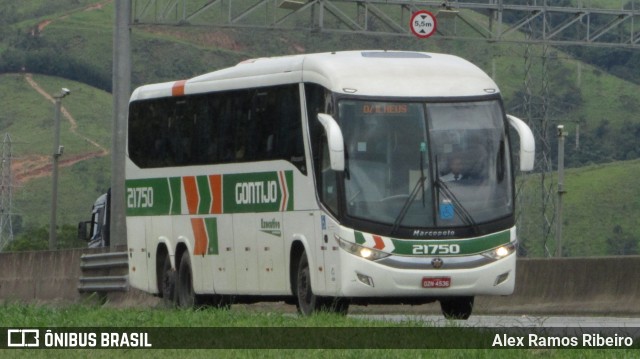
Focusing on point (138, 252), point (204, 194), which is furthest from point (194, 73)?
point (204, 194)

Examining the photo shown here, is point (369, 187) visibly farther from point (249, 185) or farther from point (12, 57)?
point (12, 57)

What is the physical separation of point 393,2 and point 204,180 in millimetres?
21310

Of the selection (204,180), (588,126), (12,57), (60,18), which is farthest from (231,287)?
(60,18)

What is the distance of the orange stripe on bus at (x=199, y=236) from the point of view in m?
22.9

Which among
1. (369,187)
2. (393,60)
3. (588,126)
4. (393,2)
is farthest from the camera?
(588,126)

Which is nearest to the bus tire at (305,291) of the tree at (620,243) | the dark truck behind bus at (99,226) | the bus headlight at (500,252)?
the bus headlight at (500,252)

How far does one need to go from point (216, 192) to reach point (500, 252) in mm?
4645

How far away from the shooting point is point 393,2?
1695 inches

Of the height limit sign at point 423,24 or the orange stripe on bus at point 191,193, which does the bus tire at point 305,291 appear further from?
the height limit sign at point 423,24

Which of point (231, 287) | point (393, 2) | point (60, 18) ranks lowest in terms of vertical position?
point (231, 287)

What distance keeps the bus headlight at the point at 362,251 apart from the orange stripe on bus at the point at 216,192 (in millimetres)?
3855

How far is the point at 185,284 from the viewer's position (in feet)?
77.8

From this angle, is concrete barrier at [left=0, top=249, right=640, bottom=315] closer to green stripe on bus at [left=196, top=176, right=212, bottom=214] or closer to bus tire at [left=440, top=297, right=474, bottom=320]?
bus tire at [left=440, top=297, right=474, bottom=320]

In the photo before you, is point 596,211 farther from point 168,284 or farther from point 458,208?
point 458,208
